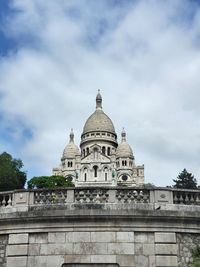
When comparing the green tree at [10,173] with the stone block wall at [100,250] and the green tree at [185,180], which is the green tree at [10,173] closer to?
the green tree at [185,180]

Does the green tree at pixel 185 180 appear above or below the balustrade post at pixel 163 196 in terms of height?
above

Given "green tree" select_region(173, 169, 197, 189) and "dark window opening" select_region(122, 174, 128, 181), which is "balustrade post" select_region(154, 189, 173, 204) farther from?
"dark window opening" select_region(122, 174, 128, 181)

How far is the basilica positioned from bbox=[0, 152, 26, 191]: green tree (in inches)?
2327

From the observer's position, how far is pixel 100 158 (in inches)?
5458

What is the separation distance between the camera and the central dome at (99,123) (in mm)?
146625

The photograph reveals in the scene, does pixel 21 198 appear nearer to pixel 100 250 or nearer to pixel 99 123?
pixel 100 250

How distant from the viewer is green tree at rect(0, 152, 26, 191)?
6743 centimetres

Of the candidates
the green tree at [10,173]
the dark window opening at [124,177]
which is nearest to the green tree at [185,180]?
the green tree at [10,173]

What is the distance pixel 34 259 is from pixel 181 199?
15.6ft

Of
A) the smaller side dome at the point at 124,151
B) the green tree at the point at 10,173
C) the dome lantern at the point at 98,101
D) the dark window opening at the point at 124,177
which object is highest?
the dome lantern at the point at 98,101

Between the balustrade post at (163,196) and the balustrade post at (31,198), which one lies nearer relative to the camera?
the balustrade post at (163,196)

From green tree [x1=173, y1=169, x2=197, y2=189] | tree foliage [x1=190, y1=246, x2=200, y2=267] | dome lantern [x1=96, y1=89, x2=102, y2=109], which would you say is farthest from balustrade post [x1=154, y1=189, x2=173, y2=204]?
dome lantern [x1=96, y1=89, x2=102, y2=109]

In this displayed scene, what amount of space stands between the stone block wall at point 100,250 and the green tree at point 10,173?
53204mm

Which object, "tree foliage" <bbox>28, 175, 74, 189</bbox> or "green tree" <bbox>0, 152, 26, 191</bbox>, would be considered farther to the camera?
"tree foliage" <bbox>28, 175, 74, 189</bbox>
